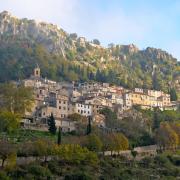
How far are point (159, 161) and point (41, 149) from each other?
16347 millimetres

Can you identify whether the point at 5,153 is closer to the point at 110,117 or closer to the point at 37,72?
the point at 110,117

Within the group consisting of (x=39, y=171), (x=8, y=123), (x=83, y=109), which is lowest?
(x=39, y=171)

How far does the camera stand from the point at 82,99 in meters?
92.2

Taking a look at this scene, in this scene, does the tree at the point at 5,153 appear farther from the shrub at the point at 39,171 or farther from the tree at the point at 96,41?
the tree at the point at 96,41

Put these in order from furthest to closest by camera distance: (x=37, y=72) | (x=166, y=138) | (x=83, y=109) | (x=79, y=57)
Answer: (x=79, y=57), (x=37, y=72), (x=83, y=109), (x=166, y=138)

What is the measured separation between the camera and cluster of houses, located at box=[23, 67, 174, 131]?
79375mm

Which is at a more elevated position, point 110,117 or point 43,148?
point 110,117

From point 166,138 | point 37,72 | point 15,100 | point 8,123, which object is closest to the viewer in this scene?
point 8,123

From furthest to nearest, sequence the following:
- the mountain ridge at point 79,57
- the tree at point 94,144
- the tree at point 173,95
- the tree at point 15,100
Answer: the mountain ridge at point 79,57, the tree at point 173,95, the tree at point 15,100, the tree at point 94,144

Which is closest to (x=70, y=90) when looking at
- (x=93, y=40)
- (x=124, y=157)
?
(x=124, y=157)

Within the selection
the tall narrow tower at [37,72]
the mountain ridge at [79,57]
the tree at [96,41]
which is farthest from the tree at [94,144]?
the tree at [96,41]

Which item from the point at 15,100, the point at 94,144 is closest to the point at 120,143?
the point at 94,144

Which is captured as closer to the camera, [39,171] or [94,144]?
[39,171]

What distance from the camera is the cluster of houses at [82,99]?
79375 millimetres
